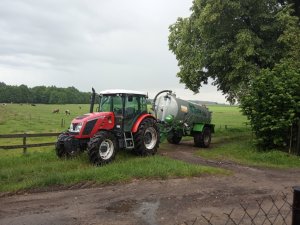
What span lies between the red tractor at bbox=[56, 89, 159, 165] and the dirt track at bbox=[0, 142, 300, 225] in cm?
262

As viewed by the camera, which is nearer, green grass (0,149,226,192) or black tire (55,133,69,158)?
green grass (0,149,226,192)

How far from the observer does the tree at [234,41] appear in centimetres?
2261

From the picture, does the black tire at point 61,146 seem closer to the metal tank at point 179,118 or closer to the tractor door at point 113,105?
the tractor door at point 113,105

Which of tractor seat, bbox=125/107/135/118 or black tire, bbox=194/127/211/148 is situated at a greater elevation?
tractor seat, bbox=125/107/135/118

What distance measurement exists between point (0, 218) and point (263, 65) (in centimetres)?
1919

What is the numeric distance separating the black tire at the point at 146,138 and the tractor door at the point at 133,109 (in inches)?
15.5

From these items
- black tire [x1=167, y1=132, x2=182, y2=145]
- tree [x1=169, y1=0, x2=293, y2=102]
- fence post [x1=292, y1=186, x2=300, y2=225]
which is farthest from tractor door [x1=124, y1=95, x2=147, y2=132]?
fence post [x1=292, y1=186, x2=300, y2=225]

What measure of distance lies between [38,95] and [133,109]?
15557 cm

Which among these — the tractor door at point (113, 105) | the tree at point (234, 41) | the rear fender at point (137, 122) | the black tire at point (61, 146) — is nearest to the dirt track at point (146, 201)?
the black tire at point (61, 146)

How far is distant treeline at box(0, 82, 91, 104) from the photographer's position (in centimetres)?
15875

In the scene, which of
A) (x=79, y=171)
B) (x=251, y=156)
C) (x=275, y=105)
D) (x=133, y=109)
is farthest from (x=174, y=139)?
(x=79, y=171)

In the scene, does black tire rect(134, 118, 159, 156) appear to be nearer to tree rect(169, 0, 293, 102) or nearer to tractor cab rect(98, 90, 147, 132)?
tractor cab rect(98, 90, 147, 132)

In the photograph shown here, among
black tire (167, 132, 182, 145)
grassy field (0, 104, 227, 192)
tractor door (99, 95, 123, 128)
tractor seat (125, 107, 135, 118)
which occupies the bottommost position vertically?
grassy field (0, 104, 227, 192)

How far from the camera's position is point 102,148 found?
13.7 metres
